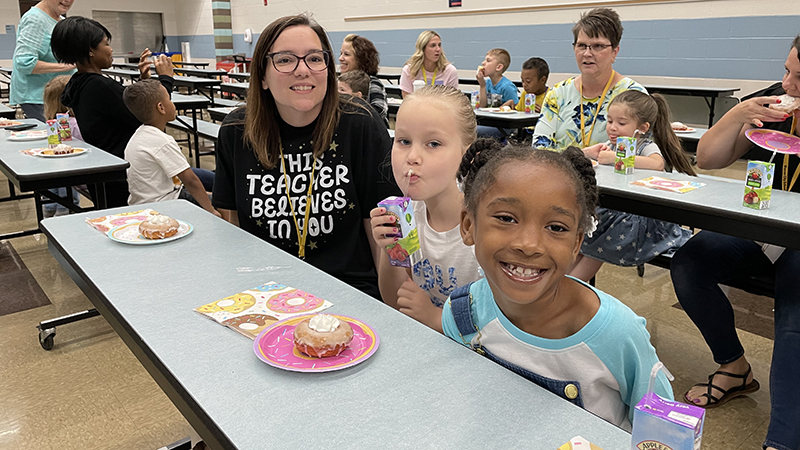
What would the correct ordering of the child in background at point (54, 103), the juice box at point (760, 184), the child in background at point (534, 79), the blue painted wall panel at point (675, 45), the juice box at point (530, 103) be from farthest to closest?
the blue painted wall panel at point (675, 45)
the child in background at point (534, 79)
the juice box at point (530, 103)
the child in background at point (54, 103)
the juice box at point (760, 184)

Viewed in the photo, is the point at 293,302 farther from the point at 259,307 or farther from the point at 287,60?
the point at 287,60

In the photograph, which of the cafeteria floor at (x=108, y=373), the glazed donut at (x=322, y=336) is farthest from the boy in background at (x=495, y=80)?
the glazed donut at (x=322, y=336)

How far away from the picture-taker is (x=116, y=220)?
1.83 metres

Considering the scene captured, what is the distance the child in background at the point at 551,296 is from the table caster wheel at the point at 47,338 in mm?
2210

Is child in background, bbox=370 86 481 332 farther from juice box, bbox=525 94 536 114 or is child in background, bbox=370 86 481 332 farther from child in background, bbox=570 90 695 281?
juice box, bbox=525 94 536 114

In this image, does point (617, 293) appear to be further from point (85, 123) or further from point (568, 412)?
point (85, 123)

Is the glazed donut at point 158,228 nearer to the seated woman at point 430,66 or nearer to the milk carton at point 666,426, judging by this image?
the milk carton at point 666,426

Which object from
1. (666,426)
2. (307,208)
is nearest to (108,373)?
(307,208)

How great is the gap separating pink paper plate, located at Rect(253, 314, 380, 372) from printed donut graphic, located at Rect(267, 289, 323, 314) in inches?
2.2

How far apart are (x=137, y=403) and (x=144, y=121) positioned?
5.41 ft

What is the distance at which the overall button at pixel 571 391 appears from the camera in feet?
3.35

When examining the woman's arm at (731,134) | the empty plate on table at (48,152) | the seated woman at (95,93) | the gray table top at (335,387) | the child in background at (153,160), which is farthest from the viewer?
the seated woman at (95,93)

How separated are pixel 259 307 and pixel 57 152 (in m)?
2.25

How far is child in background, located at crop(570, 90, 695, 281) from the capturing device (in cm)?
244
